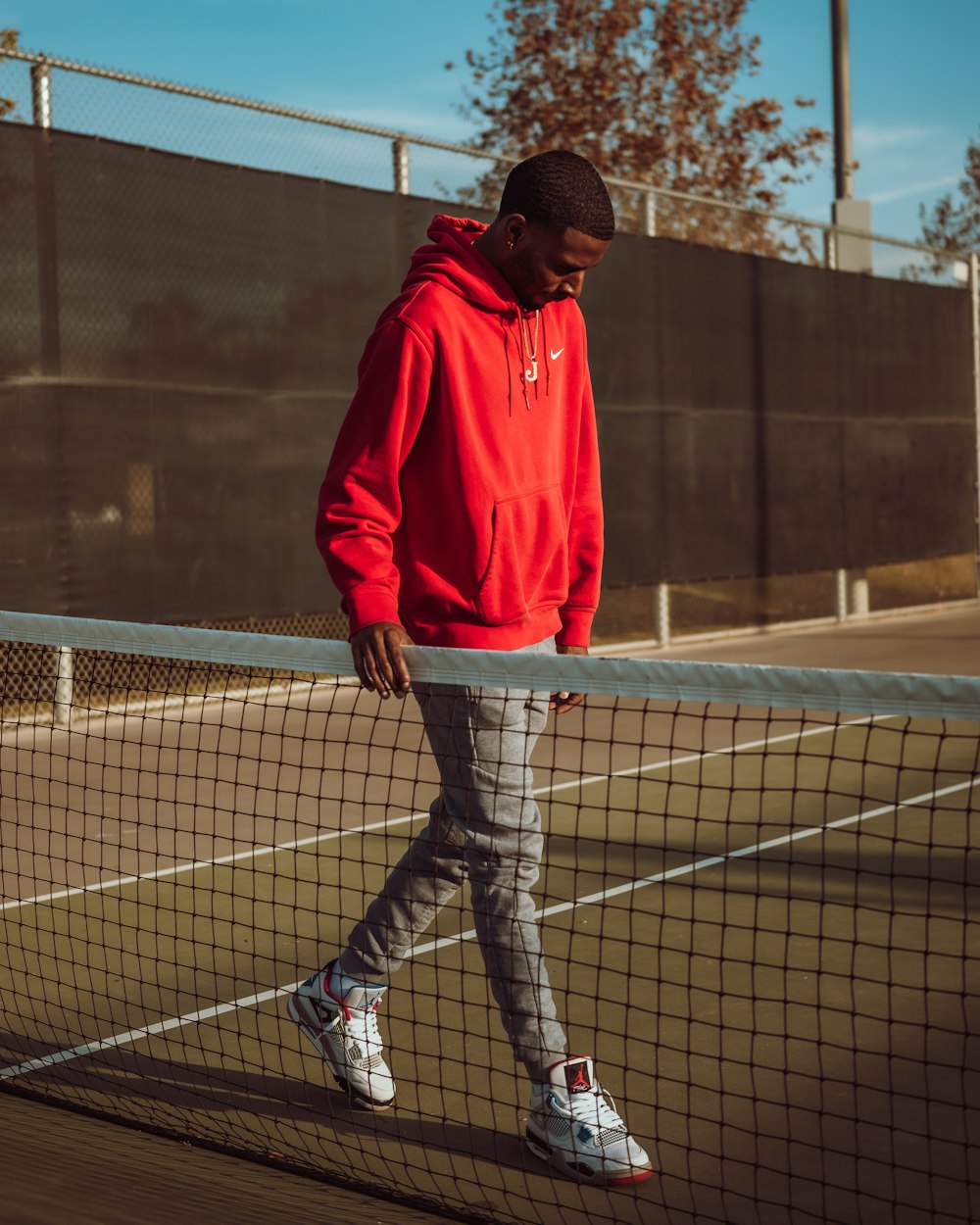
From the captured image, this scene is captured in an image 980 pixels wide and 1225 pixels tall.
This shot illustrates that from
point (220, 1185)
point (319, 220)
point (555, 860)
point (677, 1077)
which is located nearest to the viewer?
point (220, 1185)

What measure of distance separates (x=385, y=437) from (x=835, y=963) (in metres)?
2.34

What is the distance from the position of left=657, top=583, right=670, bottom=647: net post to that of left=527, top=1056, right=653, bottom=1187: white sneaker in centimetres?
984

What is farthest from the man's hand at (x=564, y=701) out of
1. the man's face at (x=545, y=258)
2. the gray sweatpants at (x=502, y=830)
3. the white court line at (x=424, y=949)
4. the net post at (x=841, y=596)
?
the net post at (x=841, y=596)

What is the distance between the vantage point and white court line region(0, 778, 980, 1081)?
3809 mm

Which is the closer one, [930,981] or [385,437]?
[385,437]

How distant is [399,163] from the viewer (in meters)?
10.8

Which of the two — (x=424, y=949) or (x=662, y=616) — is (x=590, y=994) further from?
(x=662, y=616)

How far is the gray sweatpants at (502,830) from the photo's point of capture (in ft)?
10.3

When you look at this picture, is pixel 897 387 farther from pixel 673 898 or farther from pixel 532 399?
pixel 532 399

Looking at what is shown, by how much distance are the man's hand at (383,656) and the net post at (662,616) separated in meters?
9.96

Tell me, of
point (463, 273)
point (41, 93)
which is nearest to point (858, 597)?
point (41, 93)

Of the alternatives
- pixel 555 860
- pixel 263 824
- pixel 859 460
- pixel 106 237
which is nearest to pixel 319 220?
pixel 106 237

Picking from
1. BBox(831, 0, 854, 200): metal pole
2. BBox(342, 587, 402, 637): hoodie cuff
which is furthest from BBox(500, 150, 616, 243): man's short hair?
BBox(831, 0, 854, 200): metal pole

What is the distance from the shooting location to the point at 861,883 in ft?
18.2
